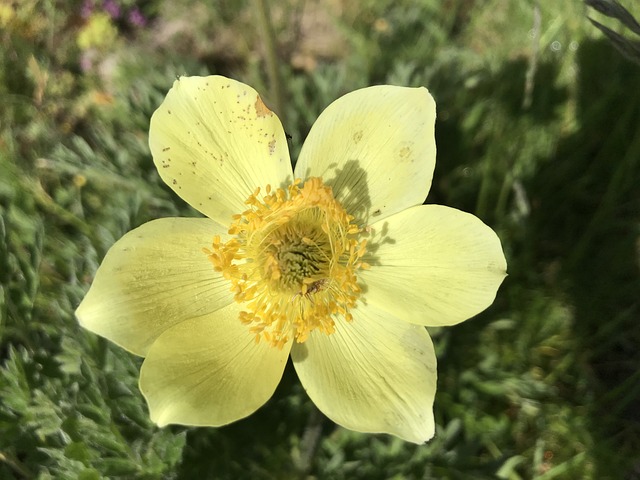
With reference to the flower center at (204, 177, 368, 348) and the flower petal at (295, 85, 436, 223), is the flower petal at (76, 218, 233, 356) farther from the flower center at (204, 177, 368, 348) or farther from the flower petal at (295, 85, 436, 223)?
the flower petal at (295, 85, 436, 223)

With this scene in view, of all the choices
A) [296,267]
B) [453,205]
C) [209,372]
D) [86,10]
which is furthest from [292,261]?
[86,10]

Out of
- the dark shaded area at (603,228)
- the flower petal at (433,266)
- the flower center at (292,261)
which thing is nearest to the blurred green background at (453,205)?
the dark shaded area at (603,228)

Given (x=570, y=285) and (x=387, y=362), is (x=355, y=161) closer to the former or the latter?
(x=387, y=362)

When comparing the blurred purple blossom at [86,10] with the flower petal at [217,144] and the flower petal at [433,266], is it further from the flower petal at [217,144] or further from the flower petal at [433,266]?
the flower petal at [433,266]

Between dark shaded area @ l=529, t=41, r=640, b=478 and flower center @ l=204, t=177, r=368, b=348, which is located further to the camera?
dark shaded area @ l=529, t=41, r=640, b=478

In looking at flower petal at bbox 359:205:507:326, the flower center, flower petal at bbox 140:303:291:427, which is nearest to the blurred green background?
flower petal at bbox 140:303:291:427

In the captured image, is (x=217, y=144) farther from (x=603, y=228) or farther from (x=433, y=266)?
(x=603, y=228)

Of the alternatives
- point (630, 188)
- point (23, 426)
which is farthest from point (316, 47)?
point (23, 426)
